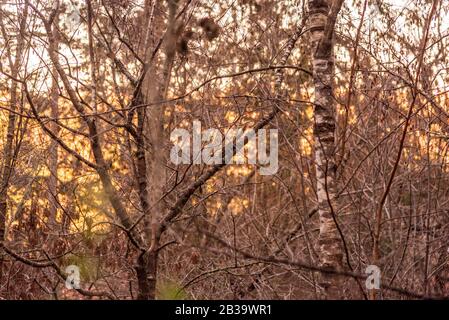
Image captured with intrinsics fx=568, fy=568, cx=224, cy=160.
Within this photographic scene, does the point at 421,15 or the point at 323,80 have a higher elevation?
the point at 421,15

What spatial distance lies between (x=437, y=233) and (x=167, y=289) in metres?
2.57

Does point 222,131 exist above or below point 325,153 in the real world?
above

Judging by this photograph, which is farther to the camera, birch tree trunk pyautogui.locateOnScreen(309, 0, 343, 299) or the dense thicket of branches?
the dense thicket of branches

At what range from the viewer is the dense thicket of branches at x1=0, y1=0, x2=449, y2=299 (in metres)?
3.56

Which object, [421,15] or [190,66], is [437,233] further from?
[190,66]

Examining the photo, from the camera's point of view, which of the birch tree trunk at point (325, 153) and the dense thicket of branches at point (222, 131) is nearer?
the birch tree trunk at point (325, 153)

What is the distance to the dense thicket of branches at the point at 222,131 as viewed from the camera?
140 inches

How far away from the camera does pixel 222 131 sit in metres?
4.91
